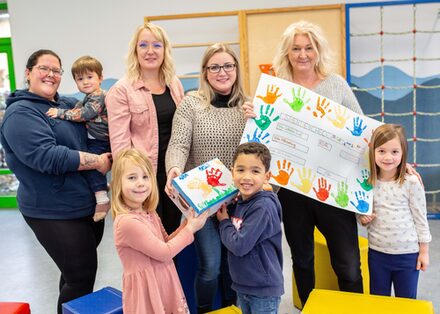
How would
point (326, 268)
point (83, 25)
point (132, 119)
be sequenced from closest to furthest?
point (132, 119), point (326, 268), point (83, 25)

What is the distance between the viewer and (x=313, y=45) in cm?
194

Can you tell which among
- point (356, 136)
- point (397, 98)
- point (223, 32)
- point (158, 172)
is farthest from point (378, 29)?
point (158, 172)

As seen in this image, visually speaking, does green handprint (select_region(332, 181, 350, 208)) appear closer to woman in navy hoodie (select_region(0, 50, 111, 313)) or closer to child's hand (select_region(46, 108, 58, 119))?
woman in navy hoodie (select_region(0, 50, 111, 313))

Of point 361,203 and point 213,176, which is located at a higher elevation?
point 213,176

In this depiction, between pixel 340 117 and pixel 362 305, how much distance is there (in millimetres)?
817

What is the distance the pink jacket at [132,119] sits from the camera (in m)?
2.00

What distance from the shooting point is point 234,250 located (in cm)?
167

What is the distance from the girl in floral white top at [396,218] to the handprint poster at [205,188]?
670 mm

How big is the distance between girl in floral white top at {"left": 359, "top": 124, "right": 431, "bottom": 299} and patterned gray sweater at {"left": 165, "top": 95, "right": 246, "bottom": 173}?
2.11 ft

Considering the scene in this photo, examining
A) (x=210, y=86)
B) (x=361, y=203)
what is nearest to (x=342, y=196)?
(x=361, y=203)

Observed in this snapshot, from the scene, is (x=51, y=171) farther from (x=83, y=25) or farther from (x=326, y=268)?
(x=83, y=25)

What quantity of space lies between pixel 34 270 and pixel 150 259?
2189 millimetres

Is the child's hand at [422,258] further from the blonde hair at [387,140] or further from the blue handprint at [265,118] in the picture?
the blue handprint at [265,118]

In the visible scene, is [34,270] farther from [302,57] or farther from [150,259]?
[302,57]
